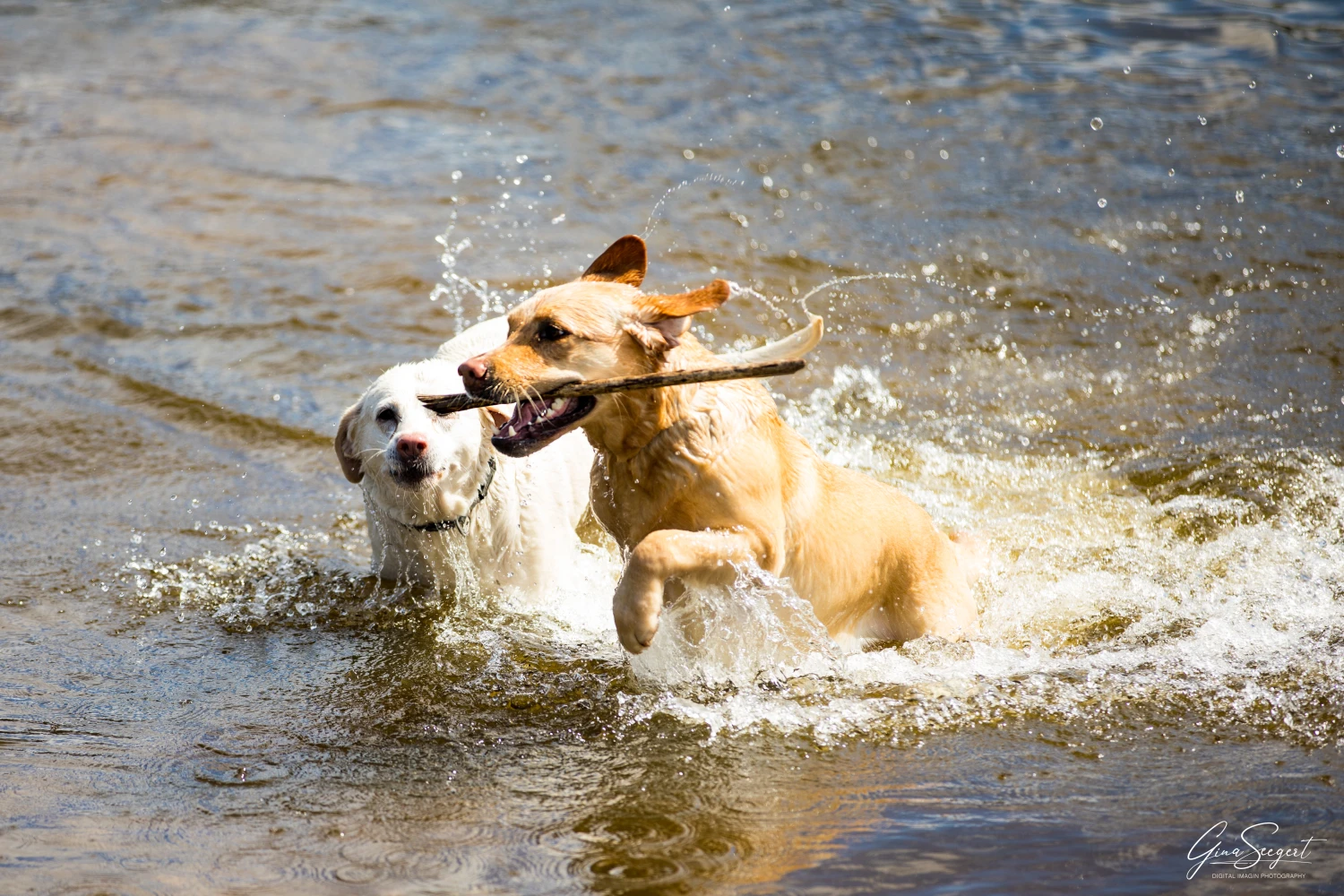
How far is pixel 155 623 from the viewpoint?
541cm

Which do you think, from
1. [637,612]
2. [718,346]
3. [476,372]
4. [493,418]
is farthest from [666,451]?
[718,346]

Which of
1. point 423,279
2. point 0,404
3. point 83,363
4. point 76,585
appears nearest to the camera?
point 76,585

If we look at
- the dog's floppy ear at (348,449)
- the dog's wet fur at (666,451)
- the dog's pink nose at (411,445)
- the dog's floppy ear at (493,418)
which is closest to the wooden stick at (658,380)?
the dog's wet fur at (666,451)

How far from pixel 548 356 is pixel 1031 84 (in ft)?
34.4

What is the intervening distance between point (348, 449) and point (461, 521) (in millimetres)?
590

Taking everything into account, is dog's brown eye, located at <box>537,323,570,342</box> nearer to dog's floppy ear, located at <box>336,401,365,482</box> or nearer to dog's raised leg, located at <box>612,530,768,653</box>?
dog's raised leg, located at <box>612,530,768,653</box>

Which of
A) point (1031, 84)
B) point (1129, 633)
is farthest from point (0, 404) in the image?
point (1031, 84)

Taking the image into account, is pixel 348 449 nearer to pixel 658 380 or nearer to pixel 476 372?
pixel 476 372

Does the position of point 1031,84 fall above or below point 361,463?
above

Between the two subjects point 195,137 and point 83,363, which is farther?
point 195,137

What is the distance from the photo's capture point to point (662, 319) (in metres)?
4.00

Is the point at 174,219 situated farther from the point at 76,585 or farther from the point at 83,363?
the point at 76,585

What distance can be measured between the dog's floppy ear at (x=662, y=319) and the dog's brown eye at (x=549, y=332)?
21 centimetres

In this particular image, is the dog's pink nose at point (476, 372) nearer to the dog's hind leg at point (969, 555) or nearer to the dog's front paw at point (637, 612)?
the dog's front paw at point (637, 612)
